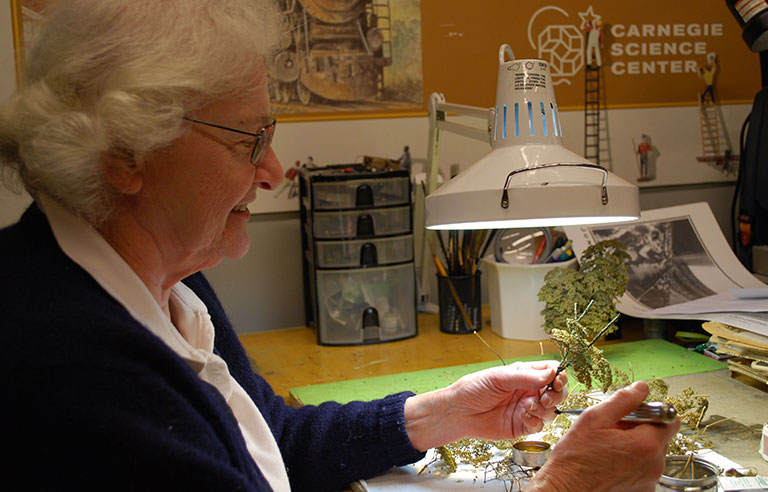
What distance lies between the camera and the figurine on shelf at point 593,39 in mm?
2117

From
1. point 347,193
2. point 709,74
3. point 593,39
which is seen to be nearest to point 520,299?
point 347,193

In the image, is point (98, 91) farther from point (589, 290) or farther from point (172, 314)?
point (589, 290)

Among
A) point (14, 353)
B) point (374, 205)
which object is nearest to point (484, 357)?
point (374, 205)

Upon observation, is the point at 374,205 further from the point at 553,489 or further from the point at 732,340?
the point at 553,489

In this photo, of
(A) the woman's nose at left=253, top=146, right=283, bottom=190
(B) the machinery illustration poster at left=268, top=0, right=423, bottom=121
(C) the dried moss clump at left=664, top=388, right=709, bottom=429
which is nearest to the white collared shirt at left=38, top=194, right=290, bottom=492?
(A) the woman's nose at left=253, top=146, right=283, bottom=190

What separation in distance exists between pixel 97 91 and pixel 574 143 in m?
1.66

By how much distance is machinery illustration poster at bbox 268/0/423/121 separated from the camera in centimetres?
189

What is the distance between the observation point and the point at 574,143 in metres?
2.16

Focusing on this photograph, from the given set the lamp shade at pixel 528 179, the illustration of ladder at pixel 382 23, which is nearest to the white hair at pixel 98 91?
the lamp shade at pixel 528 179

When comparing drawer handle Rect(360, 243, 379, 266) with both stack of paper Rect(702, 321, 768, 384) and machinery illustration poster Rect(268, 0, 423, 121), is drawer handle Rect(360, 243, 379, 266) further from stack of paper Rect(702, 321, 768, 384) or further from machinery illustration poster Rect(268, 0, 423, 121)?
stack of paper Rect(702, 321, 768, 384)

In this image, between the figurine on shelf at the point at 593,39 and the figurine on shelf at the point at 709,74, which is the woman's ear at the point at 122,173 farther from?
the figurine on shelf at the point at 709,74

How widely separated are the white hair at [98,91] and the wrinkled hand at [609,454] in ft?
1.86

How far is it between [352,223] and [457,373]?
486 millimetres

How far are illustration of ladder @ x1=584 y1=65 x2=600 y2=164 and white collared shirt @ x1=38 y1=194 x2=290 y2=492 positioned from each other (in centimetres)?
149
